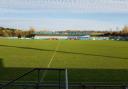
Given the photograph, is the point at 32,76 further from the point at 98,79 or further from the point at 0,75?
the point at 98,79

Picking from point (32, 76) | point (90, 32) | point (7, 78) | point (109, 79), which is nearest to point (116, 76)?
point (109, 79)

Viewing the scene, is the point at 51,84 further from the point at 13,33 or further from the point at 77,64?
the point at 13,33

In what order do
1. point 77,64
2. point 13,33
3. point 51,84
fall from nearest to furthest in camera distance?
point 51,84, point 77,64, point 13,33

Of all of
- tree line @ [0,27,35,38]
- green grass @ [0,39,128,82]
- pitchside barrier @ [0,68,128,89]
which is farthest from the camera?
tree line @ [0,27,35,38]

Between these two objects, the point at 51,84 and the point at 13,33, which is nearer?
A: the point at 51,84

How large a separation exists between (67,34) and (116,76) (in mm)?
135967

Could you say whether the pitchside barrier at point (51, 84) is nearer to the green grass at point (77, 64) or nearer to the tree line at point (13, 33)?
the green grass at point (77, 64)

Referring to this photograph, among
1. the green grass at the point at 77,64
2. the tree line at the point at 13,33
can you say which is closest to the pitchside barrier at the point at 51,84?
the green grass at the point at 77,64

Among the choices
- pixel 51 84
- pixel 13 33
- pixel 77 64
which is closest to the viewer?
pixel 51 84

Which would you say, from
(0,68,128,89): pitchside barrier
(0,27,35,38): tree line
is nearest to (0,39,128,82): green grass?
(0,68,128,89): pitchside barrier

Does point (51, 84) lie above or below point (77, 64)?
above

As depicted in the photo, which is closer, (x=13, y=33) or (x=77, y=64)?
(x=77, y=64)

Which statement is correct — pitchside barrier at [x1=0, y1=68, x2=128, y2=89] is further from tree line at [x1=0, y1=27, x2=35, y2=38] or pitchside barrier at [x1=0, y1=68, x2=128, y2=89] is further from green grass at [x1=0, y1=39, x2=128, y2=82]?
tree line at [x1=0, y1=27, x2=35, y2=38]

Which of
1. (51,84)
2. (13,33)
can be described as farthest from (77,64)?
(13,33)
